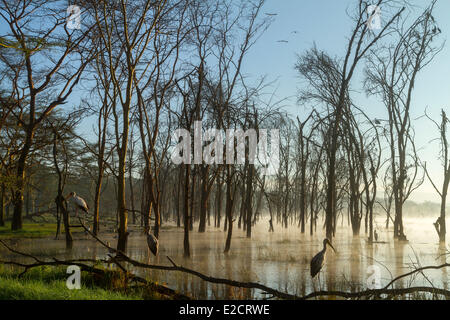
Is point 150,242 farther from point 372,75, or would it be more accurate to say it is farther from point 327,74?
point 372,75

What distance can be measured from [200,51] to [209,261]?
611 centimetres

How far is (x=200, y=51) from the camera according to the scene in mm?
12797

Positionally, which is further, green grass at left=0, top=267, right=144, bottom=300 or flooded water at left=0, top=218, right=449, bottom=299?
flooded water at left=0, top=218, right=449, bottom=299

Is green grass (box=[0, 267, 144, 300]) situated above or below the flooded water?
above

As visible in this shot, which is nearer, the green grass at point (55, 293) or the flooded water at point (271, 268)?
the green grass at point (55, 293)

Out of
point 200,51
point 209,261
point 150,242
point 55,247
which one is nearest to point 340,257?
point 209,261

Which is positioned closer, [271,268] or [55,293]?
[55,293]

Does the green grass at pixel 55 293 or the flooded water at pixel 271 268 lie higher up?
the green grass at pixel 55 293

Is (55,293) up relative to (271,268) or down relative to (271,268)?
up
